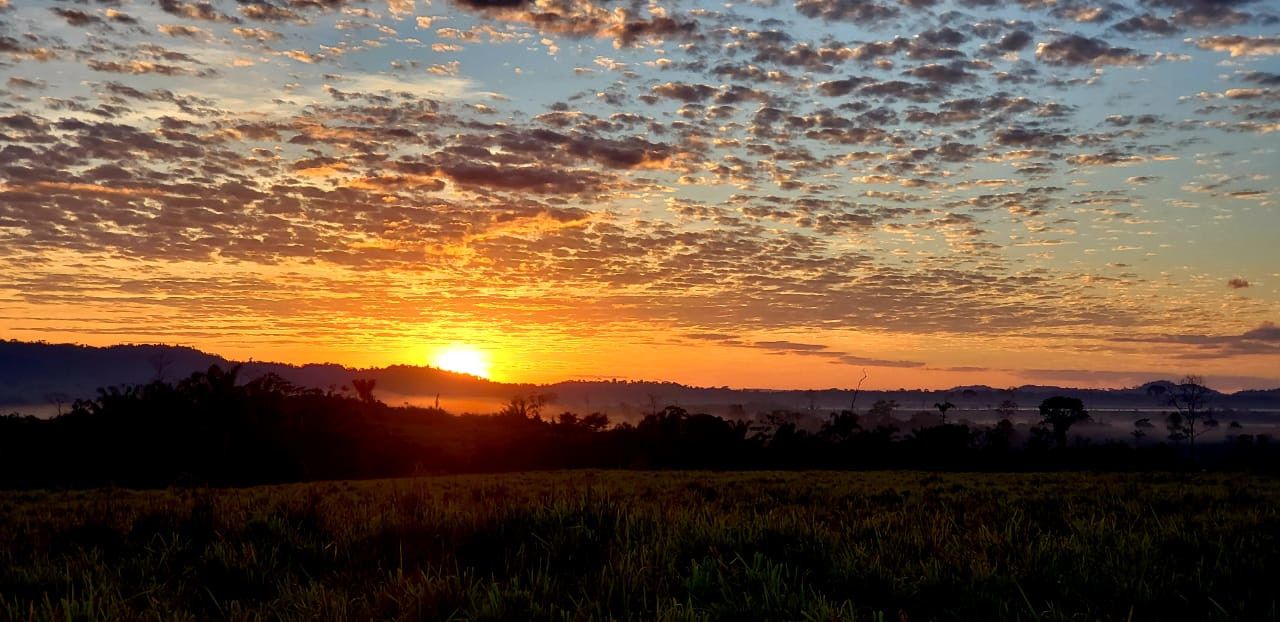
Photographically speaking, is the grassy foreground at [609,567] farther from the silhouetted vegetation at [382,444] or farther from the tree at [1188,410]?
the tree at [1188,410]

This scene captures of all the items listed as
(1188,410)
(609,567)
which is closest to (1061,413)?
(1188,410)

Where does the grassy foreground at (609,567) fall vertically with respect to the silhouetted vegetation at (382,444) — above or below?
above

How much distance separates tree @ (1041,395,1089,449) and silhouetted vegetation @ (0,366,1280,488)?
6059 millimetres

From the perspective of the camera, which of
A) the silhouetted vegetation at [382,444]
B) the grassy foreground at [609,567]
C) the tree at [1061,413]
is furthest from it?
the tree at [1061,413]

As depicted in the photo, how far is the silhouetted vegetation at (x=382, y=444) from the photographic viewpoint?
2408 inches

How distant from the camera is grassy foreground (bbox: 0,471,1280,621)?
659 centimetres

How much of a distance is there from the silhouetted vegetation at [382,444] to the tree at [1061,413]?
19.9ft

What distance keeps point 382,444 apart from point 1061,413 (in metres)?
76.8

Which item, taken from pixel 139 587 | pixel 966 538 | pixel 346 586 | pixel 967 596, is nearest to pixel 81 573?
pixel 139 587

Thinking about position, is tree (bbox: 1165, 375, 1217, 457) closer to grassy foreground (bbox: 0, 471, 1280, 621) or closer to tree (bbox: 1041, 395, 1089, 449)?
tree (bbox: 1041, 395, 1089, 449)

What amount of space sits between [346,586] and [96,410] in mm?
66248

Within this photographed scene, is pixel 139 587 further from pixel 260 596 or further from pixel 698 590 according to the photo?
pixel 698 590

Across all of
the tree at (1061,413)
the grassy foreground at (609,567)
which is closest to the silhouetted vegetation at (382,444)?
the tree at (1061,413)

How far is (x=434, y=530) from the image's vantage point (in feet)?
30.3
